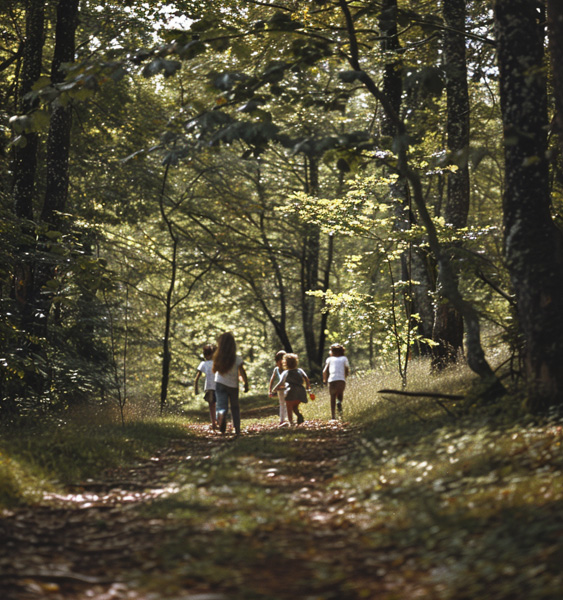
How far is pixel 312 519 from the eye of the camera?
5645 millimetres

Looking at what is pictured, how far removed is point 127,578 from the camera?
14.2 ft

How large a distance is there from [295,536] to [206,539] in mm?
704

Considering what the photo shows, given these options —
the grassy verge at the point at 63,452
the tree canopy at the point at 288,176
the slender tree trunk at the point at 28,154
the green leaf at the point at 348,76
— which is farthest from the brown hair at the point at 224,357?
the green leaf at the point at 348,76

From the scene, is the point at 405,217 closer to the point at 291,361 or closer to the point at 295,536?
the point at 291,361

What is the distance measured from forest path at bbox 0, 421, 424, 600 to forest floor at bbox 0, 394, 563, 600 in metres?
0.01

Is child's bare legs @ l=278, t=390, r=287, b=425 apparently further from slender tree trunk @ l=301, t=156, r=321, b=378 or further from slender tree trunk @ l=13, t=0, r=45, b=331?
slender tree trunk @ l=301, t=156, r=321, b=378

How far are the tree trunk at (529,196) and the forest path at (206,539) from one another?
2.72m

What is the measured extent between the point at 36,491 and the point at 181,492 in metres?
1.42

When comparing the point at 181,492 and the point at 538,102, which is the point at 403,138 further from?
the point at 181,492

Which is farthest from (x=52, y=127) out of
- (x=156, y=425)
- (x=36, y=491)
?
(x=36, y=491)

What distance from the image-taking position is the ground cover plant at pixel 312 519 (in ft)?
13.5

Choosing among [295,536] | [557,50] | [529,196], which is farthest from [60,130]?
[295,536]

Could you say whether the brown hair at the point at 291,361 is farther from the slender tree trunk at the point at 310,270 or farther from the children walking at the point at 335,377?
the slender tree trunk at the point at 310,270

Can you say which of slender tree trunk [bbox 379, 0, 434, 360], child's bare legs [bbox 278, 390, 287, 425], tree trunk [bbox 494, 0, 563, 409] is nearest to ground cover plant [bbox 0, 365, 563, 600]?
tree trunk [bbox 494, 0, 563, 409]
